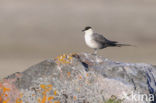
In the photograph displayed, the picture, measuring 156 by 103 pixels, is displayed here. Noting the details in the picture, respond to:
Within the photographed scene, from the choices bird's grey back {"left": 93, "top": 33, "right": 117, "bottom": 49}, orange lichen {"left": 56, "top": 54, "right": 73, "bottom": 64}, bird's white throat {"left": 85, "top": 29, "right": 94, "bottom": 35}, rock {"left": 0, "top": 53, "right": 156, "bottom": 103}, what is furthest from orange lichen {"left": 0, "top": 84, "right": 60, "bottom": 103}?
bird's white throat {"left": 85, "top": 29, "right": 94, "bottom": 35}

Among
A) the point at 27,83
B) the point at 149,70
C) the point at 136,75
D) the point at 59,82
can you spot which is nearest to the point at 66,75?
the point at 59,82

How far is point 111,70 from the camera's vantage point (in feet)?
28.3

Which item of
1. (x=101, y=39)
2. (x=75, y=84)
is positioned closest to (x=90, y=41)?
(x=101, y=39)

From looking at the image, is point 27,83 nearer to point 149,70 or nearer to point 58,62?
point 58,62

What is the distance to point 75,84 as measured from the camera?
823 centimetres

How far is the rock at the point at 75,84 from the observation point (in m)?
8.12

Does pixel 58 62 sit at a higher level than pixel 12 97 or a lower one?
higher

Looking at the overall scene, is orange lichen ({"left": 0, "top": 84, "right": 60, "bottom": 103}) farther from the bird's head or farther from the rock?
the bird's head

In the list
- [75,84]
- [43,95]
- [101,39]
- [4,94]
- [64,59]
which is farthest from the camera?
[101,39]

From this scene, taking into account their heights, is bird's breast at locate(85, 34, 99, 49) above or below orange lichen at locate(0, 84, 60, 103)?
above

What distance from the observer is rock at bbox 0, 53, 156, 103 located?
812 centimetres

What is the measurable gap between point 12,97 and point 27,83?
1.53 ft

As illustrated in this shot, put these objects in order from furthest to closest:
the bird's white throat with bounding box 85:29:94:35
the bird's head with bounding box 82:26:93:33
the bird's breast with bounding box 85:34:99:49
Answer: the bird's head with bounding box 82:26:93:33 → the bird's white throat with bounding box 85:29:94:35 → the bird's breast with bounding box 85:34:99:49

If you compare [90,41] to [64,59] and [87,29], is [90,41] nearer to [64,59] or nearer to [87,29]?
[87,29]
